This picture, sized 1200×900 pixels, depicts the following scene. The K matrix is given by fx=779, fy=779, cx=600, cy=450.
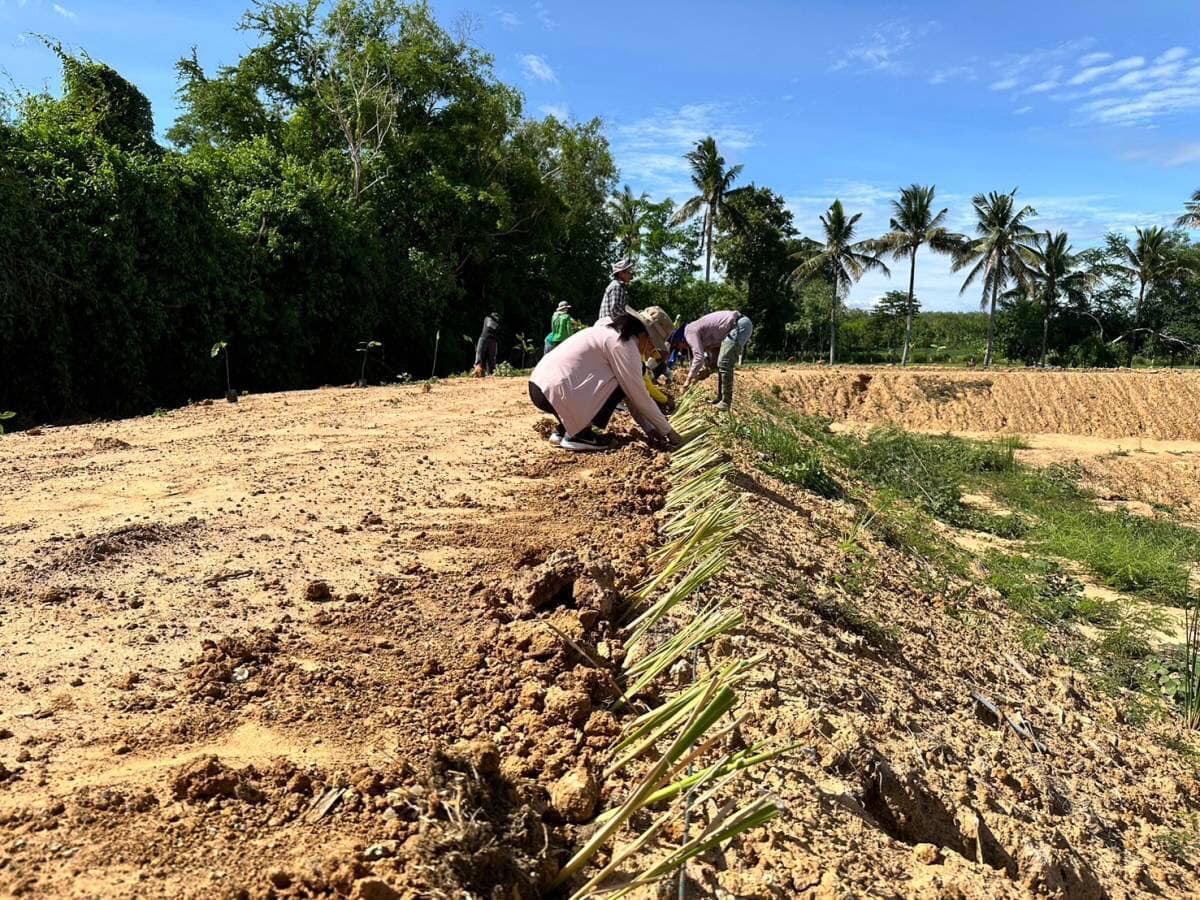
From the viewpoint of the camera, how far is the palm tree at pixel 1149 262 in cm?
3052

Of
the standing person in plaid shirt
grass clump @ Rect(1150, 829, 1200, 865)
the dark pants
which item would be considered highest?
the standing person in plaid shirt

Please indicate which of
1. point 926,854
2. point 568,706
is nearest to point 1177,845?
point 926,854

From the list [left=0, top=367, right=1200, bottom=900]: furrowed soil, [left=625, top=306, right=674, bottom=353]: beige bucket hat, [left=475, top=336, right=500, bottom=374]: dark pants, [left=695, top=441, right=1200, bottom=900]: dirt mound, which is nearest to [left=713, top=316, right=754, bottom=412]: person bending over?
[left=625, top=306, right=674, bottom=353]: beige bucket hat

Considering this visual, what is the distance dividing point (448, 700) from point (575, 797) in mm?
439

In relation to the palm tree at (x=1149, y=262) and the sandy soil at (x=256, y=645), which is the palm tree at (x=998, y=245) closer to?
the palm tree at (x=1149, y=262)

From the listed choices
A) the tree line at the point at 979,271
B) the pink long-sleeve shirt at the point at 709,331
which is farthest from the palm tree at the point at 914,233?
the pink long-sleeve shirt at the point at 709,331

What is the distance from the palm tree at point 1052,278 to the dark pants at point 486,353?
25351 millimetres

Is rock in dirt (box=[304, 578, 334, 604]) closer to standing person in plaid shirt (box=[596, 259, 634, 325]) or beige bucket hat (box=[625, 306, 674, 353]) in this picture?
beige bucket hat (box=[625, 306, 674, 353])

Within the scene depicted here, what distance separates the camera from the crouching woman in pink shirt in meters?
4.40

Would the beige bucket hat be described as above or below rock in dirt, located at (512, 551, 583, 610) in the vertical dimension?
above

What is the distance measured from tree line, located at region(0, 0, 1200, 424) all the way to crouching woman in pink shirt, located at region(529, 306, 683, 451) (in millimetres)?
5568

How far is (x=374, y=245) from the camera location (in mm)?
15375

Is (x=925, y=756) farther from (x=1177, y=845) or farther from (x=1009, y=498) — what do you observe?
(x=1009, y=498)

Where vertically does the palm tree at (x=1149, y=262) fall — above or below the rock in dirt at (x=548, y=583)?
above
